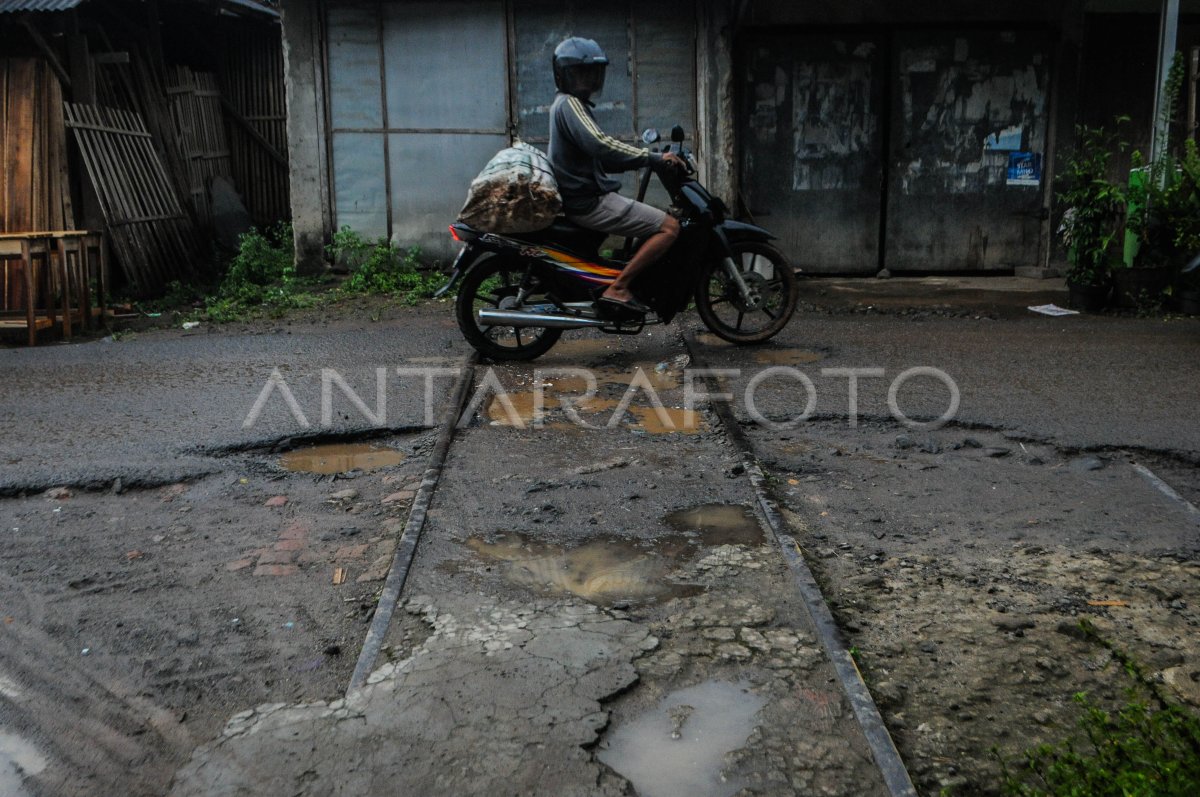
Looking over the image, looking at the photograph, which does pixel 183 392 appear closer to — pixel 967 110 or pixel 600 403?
pixel 600 403

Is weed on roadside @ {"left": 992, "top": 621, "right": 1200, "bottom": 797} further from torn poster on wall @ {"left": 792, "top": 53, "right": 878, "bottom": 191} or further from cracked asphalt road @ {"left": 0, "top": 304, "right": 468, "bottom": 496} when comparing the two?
torn poster on wall @ {"left": 792, "top": 53, "right": 878, "bottom": 191}

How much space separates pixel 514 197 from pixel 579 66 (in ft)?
2.89

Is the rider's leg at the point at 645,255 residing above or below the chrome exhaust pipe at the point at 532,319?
above

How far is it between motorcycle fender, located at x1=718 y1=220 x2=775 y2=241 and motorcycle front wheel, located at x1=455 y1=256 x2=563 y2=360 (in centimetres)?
128

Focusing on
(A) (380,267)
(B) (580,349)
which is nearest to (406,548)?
(B) (580,349)

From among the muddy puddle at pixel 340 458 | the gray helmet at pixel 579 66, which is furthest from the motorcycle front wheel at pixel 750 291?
the muddy puddle at pixel 340 458

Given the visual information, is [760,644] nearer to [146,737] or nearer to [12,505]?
[146,737]

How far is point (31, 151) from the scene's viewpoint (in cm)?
1065

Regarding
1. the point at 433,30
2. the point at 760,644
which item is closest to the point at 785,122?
the point at 433,30

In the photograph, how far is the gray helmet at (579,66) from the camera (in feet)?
21.9

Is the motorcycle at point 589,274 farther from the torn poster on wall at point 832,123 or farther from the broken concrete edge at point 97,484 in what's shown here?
the torn poster on wall at point 832,123

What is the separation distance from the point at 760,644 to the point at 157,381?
5.14 m

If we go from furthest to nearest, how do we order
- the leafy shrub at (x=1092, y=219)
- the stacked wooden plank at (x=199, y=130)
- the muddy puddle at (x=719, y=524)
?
the stacked wooden plank at (x=199, y=130), the leafy shrub at (x=1092, y=219), the muddy puddle at (x=719, y=524)

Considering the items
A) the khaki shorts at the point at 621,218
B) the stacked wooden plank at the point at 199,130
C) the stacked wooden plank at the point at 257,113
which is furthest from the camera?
the stacked wooden plank at the point at 257,113
